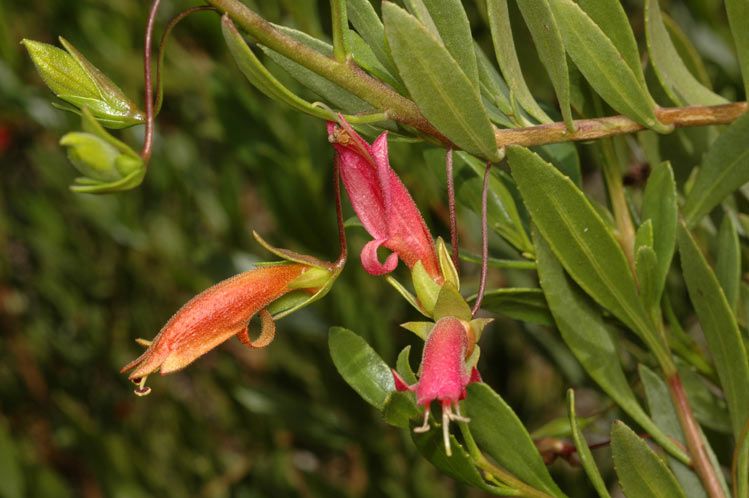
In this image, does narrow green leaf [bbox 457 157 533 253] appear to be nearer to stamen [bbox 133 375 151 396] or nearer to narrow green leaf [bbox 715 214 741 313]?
narrow green leaf [bbox 715 214 741 313]

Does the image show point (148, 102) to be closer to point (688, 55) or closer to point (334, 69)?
point (334, 69)

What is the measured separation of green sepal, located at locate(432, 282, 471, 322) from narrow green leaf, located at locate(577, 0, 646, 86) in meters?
0.17

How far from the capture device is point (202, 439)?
1566 millimetres

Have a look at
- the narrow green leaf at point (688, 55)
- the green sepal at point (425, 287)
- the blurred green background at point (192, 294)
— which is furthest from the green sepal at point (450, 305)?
the blurred green background at point (192, 294)

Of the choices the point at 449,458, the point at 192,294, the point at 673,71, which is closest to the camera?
the point at 449,458

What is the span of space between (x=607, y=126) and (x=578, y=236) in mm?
64

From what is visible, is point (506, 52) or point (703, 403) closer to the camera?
point (506, 52)

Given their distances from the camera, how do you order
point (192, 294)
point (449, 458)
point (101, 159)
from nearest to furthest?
point (101, 159) → point (449, 458) → point (192, 294)

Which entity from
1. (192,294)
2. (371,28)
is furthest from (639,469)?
(192,294)

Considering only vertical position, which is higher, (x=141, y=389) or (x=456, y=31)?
(x=456, y=31)

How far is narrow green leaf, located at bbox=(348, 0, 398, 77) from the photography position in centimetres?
53

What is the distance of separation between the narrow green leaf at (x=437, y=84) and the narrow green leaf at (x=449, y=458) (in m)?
0.16

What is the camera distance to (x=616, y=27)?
0.56 m

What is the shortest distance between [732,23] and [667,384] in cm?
24
